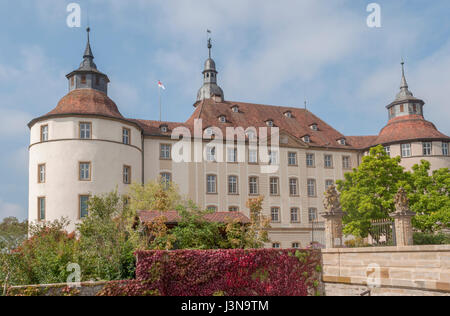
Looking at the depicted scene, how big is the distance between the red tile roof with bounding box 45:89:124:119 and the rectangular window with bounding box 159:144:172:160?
4.55 meters

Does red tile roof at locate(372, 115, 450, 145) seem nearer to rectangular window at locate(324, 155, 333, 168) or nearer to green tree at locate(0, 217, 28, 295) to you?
rectangular window at locate(324, 155, 333, 168)

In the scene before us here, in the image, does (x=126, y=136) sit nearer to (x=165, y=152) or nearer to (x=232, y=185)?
(x=165, y=152)

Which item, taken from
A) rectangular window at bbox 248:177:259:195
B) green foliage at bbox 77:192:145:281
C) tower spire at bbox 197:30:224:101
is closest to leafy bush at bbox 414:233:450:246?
green foliage at bbox 77:192:145:281

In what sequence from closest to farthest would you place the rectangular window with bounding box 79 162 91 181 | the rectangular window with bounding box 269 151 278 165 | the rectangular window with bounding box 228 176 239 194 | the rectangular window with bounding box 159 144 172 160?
the rectangular window with bounding box 79 162 91 181 < the rectangular window with bounding box 159 144 172 160 < the rectangular window with bounding box 228 176 239 194 < the rectangular window with bounding box 269 151 278 165

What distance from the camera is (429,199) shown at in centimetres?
3653

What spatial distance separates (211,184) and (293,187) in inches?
298

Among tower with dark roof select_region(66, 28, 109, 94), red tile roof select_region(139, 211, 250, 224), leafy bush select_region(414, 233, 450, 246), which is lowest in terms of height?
leafy bush select_region(414, 233, 450, 246)

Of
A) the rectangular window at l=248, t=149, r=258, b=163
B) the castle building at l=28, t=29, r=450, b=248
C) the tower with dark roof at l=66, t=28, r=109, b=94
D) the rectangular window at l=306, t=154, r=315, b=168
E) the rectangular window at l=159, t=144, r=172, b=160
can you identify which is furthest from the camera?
the rectangular window at l=306, t=154, r=315, b=168

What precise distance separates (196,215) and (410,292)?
29.7 feet

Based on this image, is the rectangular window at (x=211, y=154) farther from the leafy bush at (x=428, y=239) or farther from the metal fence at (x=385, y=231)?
the metal fence at (x=385, y=231)

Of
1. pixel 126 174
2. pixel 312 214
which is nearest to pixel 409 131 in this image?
pixel 312 214

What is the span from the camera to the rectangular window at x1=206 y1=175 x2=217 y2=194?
139 feet
